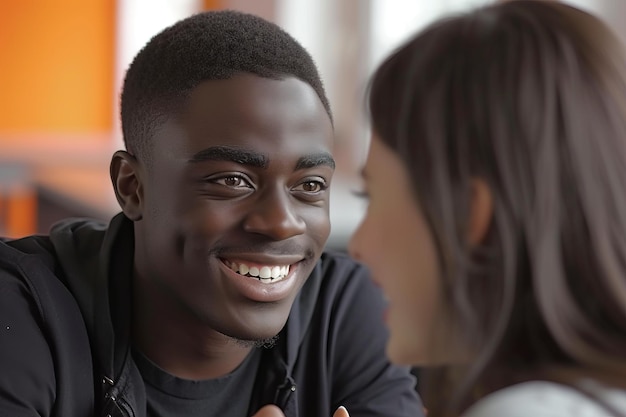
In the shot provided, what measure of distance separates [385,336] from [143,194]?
0.41 m

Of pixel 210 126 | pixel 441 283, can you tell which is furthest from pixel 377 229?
pixel 210 126

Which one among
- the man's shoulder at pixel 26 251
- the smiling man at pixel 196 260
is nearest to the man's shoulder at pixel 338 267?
the smiling man at pixel 196 260

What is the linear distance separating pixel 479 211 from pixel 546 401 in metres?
0.16

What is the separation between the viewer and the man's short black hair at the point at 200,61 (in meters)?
1.32

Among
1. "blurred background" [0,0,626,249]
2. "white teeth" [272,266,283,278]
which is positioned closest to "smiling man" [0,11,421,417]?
"white teeth" [272,266,283,278]

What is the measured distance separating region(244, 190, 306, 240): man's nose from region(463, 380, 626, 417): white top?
44cm

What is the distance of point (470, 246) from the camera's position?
0.92 m

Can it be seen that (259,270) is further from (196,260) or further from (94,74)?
(94,74)

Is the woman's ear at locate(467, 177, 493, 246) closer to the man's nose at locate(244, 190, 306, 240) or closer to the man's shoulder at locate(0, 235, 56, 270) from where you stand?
the man's nose at locate(244, 190, 306, 240)

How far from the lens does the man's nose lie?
1275 millimetres

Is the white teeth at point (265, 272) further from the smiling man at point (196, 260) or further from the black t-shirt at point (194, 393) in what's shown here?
the black t-shirt at point (194, 393)

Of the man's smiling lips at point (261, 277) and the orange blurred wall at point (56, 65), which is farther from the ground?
the man's smiling lips at point (261, 277)

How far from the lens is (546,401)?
2.82 ft

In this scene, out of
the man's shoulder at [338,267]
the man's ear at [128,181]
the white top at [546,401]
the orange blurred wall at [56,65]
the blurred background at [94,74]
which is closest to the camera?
the white top at [546,401]
